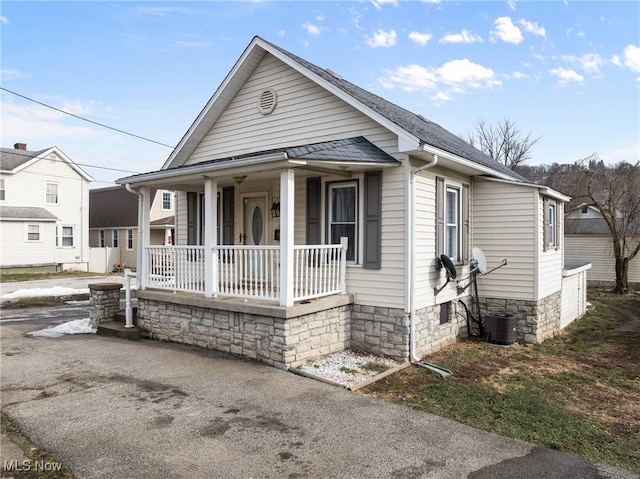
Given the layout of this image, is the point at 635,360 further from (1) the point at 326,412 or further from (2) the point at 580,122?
(2) the point at 580,122

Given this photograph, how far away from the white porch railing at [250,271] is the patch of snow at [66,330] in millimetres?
1832

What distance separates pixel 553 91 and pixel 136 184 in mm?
13872

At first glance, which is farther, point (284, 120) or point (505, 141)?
point (505, 141)

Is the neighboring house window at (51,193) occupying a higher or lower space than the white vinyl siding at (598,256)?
higher

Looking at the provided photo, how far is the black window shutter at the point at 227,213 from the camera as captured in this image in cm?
946

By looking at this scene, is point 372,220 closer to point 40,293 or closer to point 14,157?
point 40,293

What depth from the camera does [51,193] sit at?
24656mm

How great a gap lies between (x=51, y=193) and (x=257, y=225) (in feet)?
69.6

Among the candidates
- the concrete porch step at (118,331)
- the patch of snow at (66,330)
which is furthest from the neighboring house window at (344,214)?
the patch of snow at (66,330)

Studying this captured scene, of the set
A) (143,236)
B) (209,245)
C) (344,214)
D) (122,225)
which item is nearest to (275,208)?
(344,214)

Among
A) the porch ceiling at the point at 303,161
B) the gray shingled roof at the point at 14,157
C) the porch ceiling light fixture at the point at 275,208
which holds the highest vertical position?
the gray shingled roof at the point at 14,157

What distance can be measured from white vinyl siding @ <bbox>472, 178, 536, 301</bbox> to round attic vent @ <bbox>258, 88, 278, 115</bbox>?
187 inches

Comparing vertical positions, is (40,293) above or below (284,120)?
below

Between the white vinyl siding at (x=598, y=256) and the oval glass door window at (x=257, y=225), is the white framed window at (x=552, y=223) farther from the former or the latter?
the white vinyl siding at (x=598, y=256)
